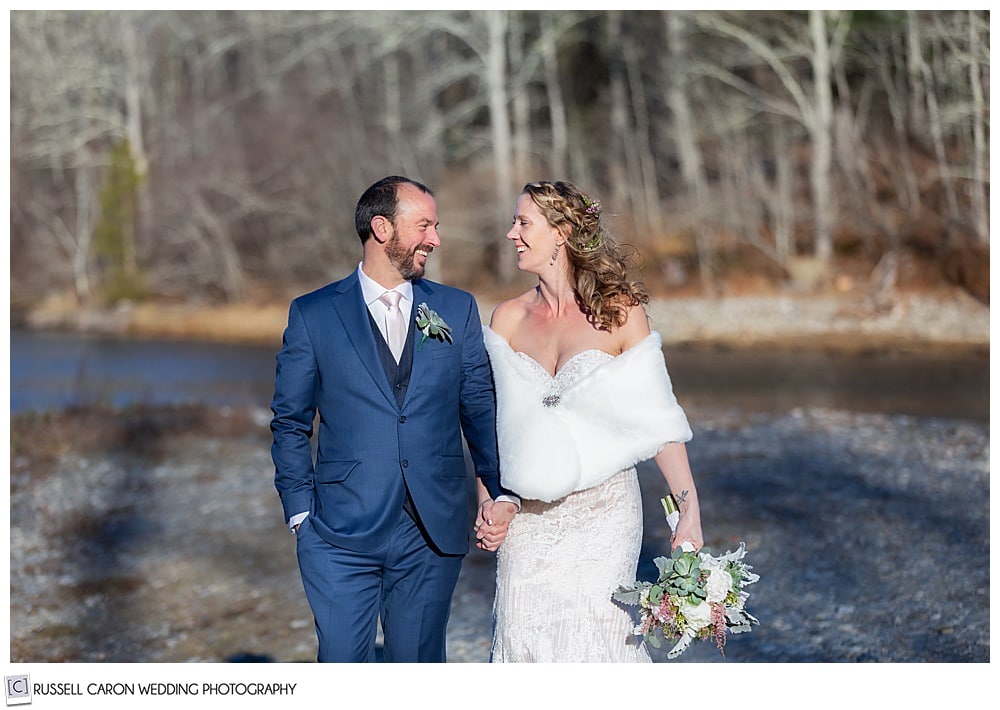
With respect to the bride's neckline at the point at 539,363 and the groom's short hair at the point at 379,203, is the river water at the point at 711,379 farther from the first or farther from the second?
the groom's short hair at the point at 379,203

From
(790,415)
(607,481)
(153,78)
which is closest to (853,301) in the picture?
(790,415)

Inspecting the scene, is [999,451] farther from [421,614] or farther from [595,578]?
[421,614]

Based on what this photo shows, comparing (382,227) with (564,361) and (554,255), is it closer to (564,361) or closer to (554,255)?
(554,255)

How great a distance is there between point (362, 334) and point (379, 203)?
44 centimetres

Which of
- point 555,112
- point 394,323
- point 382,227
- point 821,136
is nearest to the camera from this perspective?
point 382,227

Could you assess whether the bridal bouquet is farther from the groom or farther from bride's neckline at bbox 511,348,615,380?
bride's neckline at bbox 511,348,615,380

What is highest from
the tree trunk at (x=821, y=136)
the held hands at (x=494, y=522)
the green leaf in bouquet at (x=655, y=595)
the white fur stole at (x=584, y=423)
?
the tree trunk at (x=821, y=136)

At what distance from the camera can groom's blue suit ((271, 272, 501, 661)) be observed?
12.8 feet

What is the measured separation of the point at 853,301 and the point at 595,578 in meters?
21.9

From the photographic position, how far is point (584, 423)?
12.8 ft

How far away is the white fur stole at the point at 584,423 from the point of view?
12.6ft
